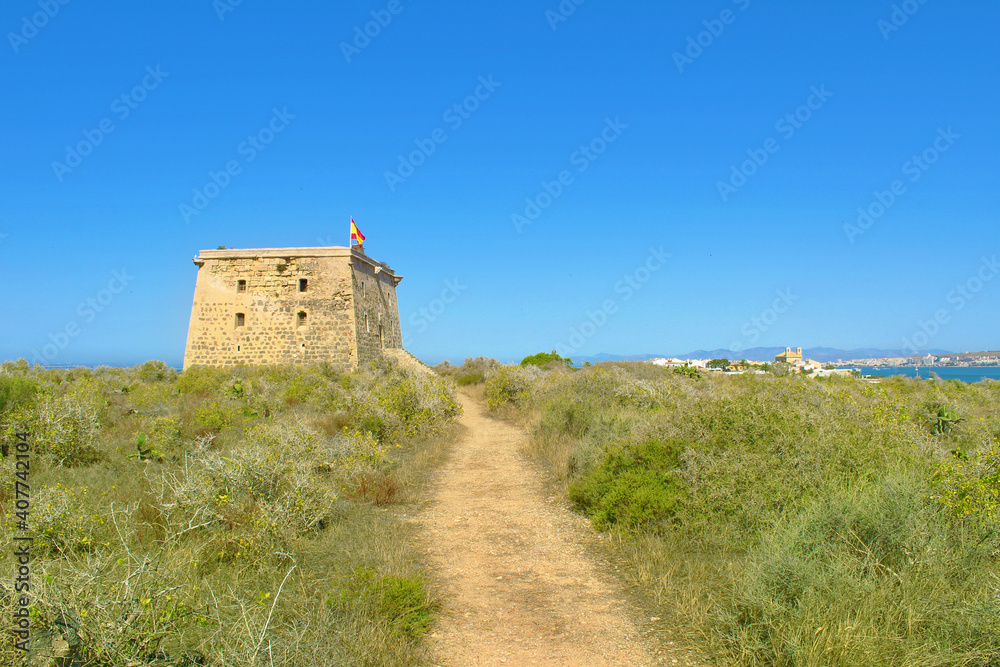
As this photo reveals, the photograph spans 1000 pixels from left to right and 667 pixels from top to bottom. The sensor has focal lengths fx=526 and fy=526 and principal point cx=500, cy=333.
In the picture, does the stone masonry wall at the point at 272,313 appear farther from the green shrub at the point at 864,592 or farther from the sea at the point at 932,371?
the sea at the point at 932,371

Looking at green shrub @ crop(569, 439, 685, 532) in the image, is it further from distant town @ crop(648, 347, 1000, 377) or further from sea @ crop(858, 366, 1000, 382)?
sea @ crop(858, 366, 1000, 382)

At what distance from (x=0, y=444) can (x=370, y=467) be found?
4.75 metres

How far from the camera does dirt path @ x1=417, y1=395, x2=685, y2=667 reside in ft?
12.3

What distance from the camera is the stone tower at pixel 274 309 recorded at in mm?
22891

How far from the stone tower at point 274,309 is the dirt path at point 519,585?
16.1 m

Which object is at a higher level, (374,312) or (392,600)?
(374,312)

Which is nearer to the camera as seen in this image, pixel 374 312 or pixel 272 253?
pixel 272 253

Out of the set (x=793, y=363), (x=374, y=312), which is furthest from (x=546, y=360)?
(x=793, y=363)

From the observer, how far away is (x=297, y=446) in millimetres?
6309

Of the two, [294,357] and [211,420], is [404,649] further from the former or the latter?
[294,357]

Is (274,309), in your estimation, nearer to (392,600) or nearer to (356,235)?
(356,235)

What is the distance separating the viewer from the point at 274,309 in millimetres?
23062

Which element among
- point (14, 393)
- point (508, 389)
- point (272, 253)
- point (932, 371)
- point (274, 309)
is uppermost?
point (272, 253)

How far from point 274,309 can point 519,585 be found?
21096 mm
